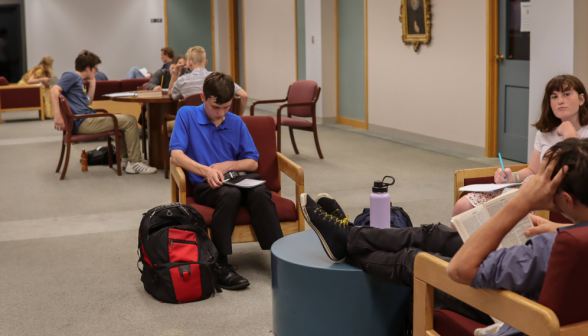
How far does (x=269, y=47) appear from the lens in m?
12.9

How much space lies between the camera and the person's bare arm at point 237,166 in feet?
12.0

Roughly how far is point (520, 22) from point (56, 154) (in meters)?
5.56

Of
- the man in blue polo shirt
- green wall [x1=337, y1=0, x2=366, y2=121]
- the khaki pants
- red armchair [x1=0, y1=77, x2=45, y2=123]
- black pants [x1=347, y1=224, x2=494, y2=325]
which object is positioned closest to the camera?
black pants [x1=347, y1=224, x2=494, y2=325]

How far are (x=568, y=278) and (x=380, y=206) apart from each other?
3.88 ft

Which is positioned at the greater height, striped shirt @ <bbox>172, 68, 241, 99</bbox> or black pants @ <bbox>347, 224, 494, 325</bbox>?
striped shirt @ <bbox>172, 68, 241, 99</bbox>

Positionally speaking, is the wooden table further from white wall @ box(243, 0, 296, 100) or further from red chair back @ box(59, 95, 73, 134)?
white wall @ box(243, 0, 296, 100)

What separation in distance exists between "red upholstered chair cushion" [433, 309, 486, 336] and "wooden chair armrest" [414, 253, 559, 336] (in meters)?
0.04

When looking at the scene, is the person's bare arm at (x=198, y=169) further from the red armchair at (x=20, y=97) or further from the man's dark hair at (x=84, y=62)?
the red armchair at (x=20, y=97)

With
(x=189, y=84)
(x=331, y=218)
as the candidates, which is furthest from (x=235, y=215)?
(x=189, y=84)

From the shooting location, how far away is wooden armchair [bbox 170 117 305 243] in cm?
346

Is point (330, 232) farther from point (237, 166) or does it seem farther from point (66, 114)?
point (66, 114)

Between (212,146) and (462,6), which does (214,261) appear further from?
(462,6)

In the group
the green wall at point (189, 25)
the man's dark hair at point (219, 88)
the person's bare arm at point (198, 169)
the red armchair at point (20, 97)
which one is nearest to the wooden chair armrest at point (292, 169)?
the person's bare arm at point (198, 169)

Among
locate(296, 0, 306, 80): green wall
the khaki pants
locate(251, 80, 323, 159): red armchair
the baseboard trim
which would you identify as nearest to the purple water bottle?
locate(251, 80, 323, 159): red armchair
